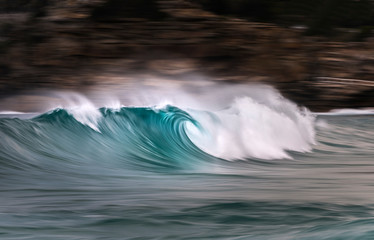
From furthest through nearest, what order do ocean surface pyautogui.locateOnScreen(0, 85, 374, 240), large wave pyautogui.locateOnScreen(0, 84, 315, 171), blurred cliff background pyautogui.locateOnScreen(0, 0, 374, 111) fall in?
blurred cliff background pyautogui.locateOnScreen(0, 0, 374, 111)
large wave pyautogui.locateOnScreen(0, 84, 315, 171)
ocean surface pyautogui.locateOnScreen(0, 85, 374, 240)

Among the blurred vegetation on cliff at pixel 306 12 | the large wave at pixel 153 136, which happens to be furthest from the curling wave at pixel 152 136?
the blurred vegetation on cliff at pixel 306 12

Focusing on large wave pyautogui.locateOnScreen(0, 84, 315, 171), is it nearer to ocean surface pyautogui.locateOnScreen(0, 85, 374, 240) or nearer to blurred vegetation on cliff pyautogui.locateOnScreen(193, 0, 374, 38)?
ocean surface pyautogui.locateOnScreen(0, 85, 374, 240)

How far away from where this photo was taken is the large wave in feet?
20.4

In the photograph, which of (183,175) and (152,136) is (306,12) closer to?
(152,136)

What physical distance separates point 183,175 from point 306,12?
14488 mm

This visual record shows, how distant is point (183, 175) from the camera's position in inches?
218

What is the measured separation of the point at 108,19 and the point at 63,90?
2638 mm

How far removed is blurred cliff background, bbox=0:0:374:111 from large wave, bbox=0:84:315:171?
7766 millimetres

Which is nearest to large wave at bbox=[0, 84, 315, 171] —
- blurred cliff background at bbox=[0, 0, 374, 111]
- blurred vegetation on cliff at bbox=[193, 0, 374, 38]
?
blurred cliff background at bbox=[0, 0, 374, 111]

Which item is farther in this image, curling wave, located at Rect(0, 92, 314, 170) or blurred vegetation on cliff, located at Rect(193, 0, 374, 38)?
blurred vegetation on cliff, located at Rect(193, 0, 374, 38)

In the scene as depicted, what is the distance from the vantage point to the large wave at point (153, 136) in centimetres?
621

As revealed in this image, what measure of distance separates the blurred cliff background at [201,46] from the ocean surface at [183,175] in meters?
7.03

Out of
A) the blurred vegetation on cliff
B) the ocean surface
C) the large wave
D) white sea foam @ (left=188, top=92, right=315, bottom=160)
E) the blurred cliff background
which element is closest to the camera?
the ocean surface

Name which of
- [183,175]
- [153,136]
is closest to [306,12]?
[153,136]
